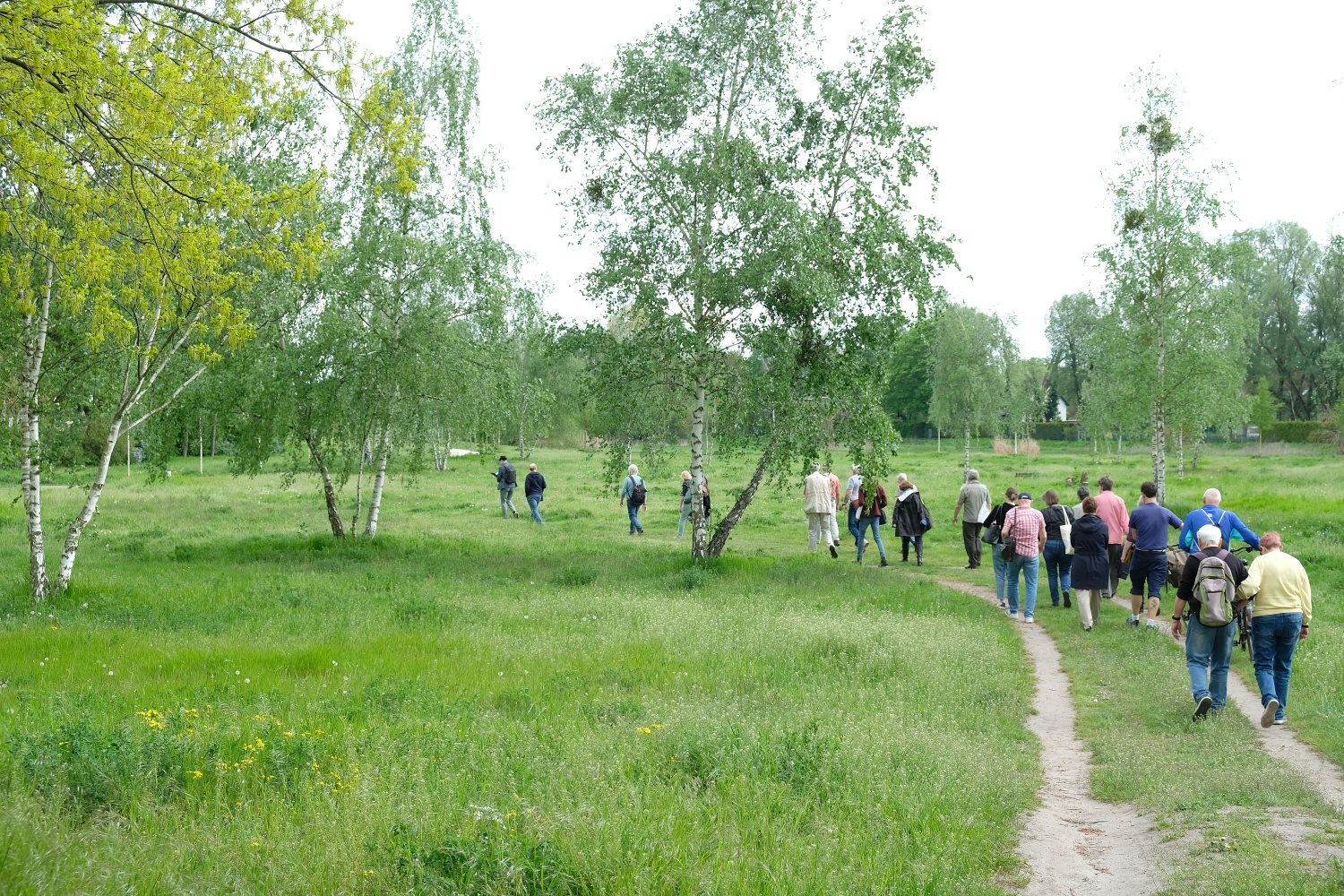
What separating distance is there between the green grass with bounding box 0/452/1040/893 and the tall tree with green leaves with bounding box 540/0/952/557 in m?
4.50

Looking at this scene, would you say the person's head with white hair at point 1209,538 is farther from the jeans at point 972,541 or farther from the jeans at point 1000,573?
the jeans at point 972,541

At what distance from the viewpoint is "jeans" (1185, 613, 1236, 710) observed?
991 cm

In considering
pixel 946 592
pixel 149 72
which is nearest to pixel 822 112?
pixel 946 592

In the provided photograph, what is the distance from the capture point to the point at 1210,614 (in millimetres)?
9773

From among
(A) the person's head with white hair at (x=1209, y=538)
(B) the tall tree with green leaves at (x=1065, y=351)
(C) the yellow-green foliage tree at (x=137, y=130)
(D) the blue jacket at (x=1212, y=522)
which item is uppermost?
(B) the tall tree with green leaves at (x=1065, y=351)

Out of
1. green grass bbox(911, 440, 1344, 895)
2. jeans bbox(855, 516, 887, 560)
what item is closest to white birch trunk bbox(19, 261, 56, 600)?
green grass bbox(911, 440, 1344, 895)

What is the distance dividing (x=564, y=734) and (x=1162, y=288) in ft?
96.6

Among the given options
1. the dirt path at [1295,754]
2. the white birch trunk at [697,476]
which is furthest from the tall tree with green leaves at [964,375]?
the dirt path at [1295,754]

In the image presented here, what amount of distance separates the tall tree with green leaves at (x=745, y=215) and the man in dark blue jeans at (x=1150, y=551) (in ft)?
19.0

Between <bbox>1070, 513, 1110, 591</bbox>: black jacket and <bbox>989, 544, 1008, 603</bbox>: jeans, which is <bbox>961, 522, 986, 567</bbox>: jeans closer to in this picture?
<bbox>989, 544, 1008, 603</bbox>: jeans

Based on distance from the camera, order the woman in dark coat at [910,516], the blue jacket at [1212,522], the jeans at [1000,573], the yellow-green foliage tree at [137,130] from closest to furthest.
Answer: the yellow-green foliage tree at [137,130], the blue jacket at [1212,522], the jeans at [1000,573], the woman in dark coat at [910,516]

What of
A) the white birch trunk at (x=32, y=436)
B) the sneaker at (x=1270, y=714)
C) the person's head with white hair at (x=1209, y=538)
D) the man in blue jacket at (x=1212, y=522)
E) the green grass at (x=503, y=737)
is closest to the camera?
the green grass at (x=503, y=737)

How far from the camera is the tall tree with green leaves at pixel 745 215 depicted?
64.8ft

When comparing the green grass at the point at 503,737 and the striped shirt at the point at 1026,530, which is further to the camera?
the striped shirt at the point at 1026,530
